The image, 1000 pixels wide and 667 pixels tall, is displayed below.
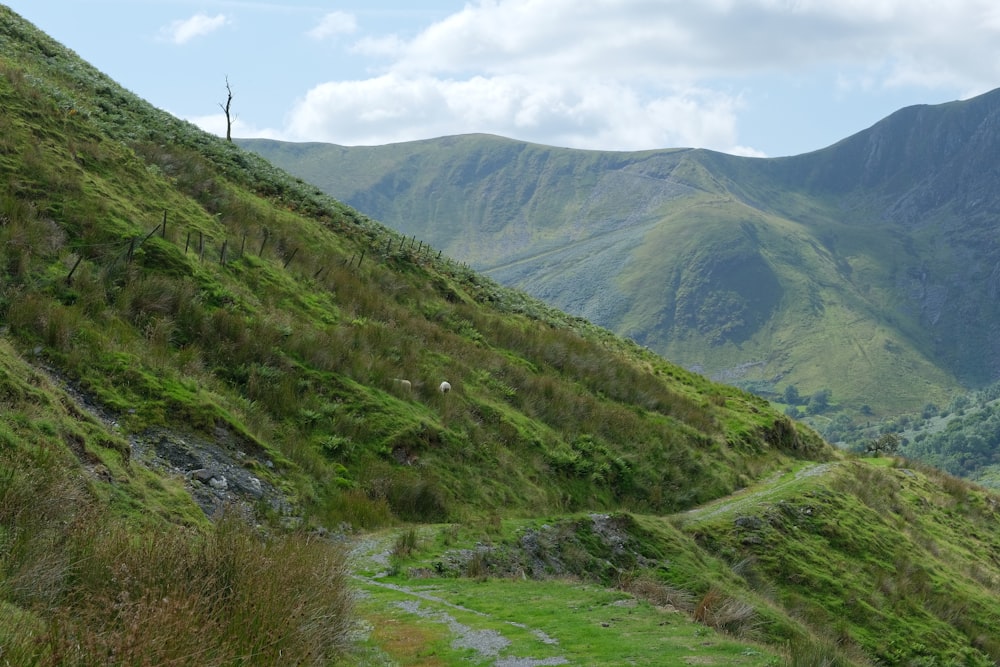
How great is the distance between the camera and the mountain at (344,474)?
708cm

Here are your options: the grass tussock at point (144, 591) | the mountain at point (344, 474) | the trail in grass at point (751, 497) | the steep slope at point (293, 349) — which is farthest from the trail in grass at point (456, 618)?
the trail in grass at point (751, 497)

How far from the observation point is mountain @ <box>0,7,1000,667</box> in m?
7.08

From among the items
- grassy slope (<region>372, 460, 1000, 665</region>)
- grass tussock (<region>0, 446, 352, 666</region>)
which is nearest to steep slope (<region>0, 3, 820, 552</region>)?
grassy slope (<region>372, 460, 1000, 665</region>)

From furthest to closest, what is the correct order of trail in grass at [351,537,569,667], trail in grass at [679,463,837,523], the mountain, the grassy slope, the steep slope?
1. trail in grass at [679,463,837,523]
2. the steep slope
3. the grassy slope
4. trail in grass at [351,537,569,667]
5. the mountain

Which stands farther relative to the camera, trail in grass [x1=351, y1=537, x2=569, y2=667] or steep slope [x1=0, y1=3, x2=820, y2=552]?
steep slope [x1=0, y1=3, x2=820, y2=552]

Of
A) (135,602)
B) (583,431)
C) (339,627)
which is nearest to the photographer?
(135,602)

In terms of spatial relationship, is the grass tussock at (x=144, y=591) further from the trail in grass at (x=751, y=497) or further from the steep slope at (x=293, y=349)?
the trail in grass at (x=751, y=497)

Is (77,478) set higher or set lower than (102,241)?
lower

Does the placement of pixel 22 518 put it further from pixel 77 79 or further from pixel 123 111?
pixel 77 79

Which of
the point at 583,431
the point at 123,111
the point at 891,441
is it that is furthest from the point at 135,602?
the point at 891,441

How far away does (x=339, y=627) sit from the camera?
8.00 meters

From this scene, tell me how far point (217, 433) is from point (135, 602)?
10270 mm

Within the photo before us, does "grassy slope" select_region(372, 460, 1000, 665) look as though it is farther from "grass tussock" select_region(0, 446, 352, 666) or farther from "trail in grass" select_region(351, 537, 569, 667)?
"grass tussock" select_region(0, 446, 352, 666)

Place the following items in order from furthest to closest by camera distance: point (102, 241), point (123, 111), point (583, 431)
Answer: point (123, 111)
point (583, 431)
point (102, 241)
